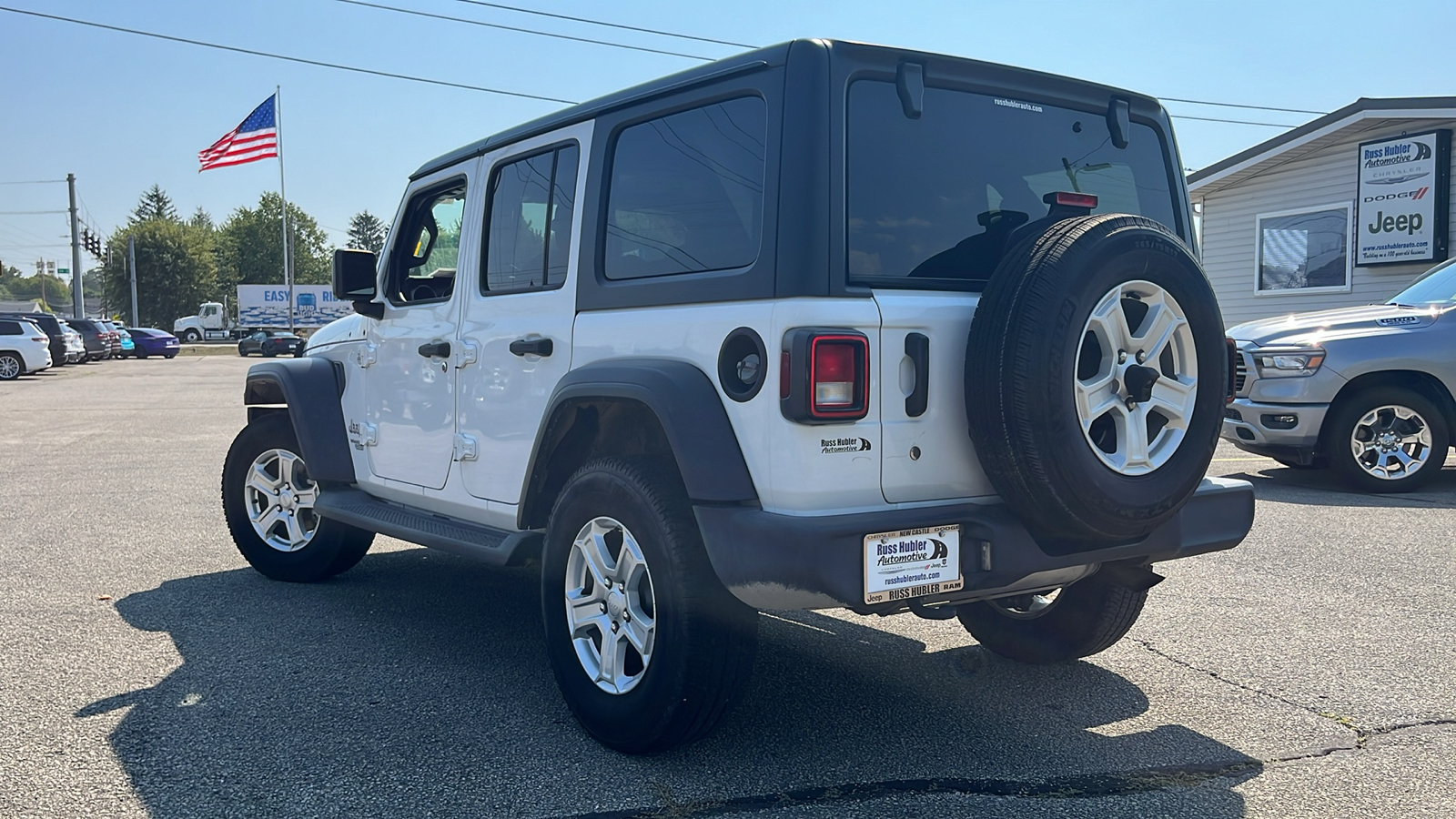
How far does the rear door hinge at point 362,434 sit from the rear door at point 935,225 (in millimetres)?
2881

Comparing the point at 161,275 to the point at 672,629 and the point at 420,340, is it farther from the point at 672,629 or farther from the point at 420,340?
the point at 672,629

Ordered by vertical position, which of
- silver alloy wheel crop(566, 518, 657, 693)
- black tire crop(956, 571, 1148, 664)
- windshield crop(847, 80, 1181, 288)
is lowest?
black tire crop(956, 571, 1148, 664)

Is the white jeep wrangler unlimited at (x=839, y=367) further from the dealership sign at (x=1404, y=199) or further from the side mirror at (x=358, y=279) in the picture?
the dealership sign at (x=1404, y=199)

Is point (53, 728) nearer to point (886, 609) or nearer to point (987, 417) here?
point (886, 609)

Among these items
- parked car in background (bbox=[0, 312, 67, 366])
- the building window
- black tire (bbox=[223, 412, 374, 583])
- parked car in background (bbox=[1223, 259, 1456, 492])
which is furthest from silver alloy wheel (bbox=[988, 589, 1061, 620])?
parked car in background (bbox=[0, 312, 67, 366])

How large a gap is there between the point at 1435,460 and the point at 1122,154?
19.8 feet

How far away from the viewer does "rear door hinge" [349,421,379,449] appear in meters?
5.28

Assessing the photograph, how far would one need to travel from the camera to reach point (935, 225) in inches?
136

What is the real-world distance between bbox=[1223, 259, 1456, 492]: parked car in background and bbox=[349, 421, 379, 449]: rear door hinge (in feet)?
21.6

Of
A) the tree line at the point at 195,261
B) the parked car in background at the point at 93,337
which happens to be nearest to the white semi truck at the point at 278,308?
the tree line at the point at 195,261

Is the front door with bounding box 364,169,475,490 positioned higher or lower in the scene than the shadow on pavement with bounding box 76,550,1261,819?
higher

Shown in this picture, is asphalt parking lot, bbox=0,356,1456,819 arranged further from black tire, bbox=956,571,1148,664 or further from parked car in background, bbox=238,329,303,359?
parked car in background, bbox=238,329,303,359

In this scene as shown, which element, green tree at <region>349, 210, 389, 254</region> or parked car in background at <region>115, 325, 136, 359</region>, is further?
green tree at <region>349, 210, 389, 254</region>

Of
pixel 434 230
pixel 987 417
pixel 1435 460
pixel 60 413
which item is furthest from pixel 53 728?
pixel 60 413
